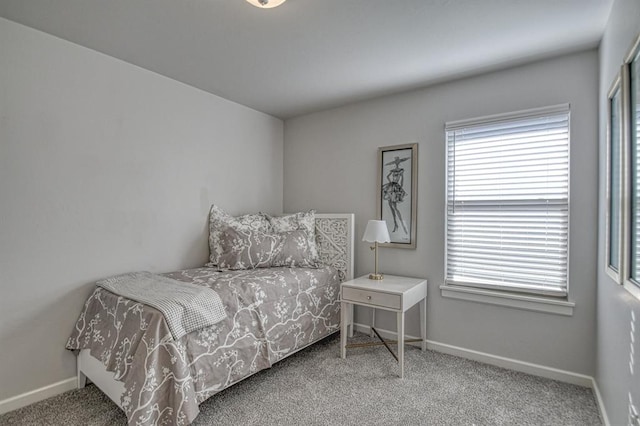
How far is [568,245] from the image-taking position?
239 cm

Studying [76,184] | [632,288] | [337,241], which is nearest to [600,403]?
[632,288]

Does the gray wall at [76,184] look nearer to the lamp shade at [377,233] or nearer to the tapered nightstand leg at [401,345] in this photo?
the lamp shade at [377,233]

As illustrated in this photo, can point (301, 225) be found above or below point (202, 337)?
above

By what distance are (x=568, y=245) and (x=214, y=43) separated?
9.27 ft

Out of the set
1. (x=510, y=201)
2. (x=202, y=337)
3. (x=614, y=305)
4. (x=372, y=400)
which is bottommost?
(x=372, y=400)

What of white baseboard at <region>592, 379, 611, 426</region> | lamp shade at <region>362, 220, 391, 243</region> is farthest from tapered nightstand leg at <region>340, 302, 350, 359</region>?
white baseboard at <region>592, 379, 611, 426</region>

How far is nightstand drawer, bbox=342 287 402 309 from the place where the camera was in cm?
254

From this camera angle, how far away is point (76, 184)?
230 cm

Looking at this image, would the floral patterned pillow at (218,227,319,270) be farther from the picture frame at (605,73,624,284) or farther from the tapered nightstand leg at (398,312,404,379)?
the picture frame at (605,73,624,284)

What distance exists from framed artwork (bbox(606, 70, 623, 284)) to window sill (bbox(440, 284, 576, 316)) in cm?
60

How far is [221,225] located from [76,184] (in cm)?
115

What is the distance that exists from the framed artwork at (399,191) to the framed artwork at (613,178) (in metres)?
1.38

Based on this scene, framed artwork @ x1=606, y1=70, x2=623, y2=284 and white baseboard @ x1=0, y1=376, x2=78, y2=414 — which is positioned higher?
framed artwork @ x1=606, y1=70, x2=623, y2=284

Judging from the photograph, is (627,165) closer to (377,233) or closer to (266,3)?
(377,233)
